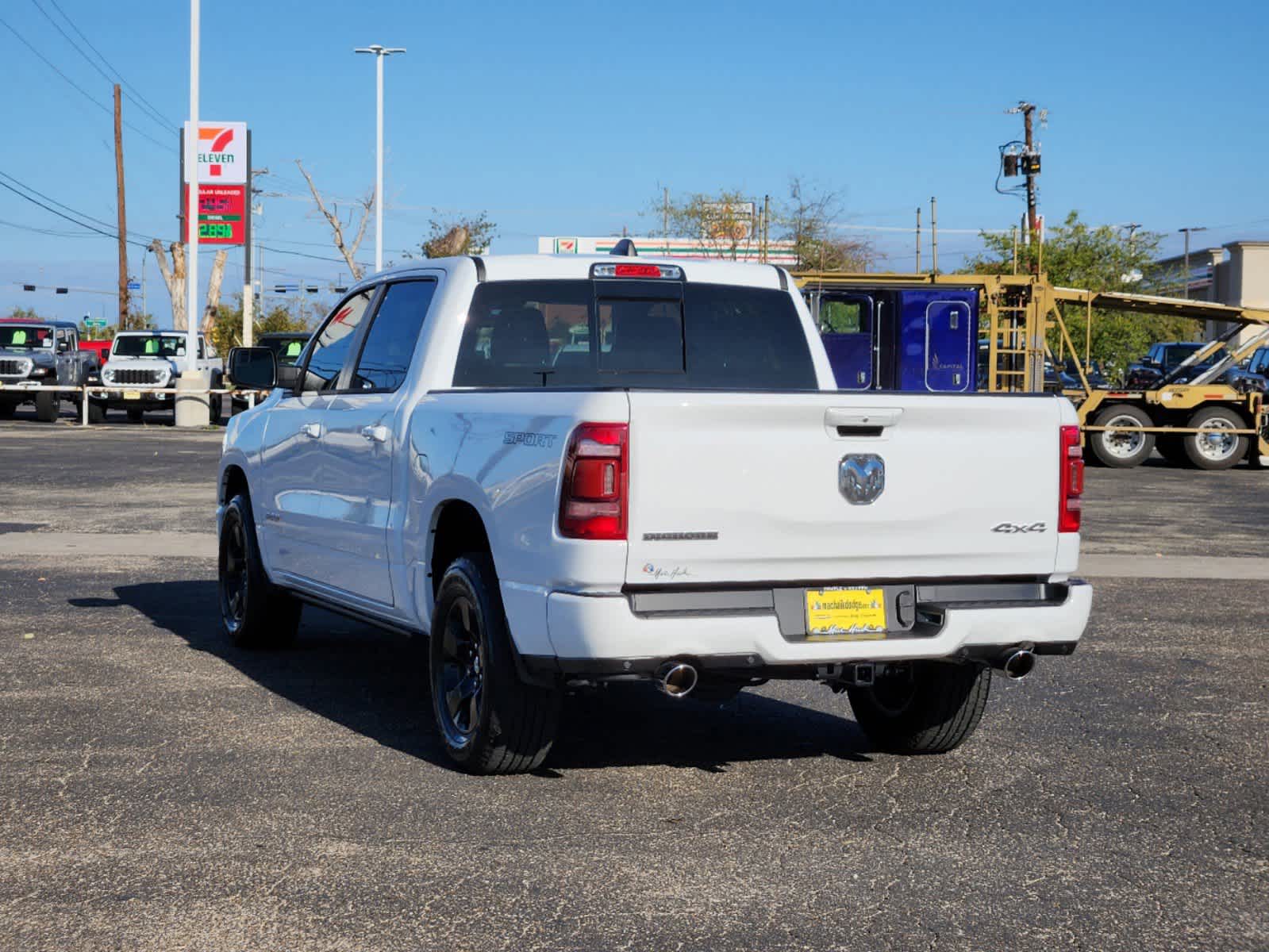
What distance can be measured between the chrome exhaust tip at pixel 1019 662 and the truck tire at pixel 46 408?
107 ft

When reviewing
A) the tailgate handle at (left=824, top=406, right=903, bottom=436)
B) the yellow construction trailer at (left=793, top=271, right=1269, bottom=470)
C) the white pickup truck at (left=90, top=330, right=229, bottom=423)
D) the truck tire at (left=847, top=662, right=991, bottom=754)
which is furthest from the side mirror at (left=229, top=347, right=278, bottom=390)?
the white pickup truck at (left=90, top=330, right=229, bottom=423)

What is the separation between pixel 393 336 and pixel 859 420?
8.65ft

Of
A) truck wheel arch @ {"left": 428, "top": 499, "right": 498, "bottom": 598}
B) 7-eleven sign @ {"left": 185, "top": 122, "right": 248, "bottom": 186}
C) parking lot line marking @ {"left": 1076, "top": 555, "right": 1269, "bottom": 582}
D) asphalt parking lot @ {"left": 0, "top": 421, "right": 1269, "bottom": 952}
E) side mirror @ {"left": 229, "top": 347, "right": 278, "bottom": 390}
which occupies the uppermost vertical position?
7-eleven sign @ {"left": 185, "top": 122, "right": 248, "bottom": 186}

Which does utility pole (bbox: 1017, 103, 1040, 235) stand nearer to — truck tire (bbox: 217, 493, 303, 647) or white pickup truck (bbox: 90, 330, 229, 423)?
white pickup truck (bbox: 90, 330, 229, 423)

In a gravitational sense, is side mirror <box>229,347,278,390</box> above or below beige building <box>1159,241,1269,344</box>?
below

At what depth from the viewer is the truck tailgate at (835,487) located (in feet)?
18.4

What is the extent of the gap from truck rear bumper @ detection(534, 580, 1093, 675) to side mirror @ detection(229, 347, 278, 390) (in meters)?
3.81

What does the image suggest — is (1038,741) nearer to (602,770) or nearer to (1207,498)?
(602,770)

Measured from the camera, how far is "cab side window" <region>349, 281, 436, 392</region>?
7434 mm

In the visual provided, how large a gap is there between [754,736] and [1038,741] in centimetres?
118

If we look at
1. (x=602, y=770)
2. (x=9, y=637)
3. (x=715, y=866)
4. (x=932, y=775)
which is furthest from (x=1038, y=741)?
(x=9, y=637)

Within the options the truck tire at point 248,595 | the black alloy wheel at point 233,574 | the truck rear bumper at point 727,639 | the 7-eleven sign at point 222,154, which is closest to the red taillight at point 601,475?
the truck rear bumper at point 727,639

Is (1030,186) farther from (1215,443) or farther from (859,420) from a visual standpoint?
(859,420)

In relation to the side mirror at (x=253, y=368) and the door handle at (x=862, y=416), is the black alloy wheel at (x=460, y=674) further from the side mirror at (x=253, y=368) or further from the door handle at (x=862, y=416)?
the side mirror at (x=253, y=368)
